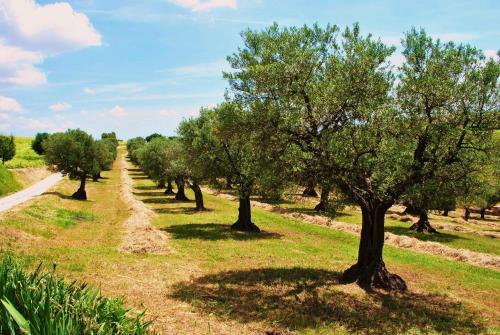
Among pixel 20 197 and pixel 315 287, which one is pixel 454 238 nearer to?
pixel 315 287

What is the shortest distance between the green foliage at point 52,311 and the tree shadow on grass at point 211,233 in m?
25.2

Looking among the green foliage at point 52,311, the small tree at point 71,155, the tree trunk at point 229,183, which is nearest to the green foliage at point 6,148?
the small tree at point 71,155

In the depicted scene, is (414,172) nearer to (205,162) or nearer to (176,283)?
(176,283)

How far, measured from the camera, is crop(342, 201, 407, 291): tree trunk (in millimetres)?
20703

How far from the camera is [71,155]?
6381cm

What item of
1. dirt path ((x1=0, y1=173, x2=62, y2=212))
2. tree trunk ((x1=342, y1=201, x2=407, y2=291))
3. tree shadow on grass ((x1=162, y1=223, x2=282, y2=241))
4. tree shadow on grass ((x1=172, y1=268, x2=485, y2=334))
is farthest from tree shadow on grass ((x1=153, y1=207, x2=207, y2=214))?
tree trunk ((x1=342, y1=201, x2=407, y2=291))

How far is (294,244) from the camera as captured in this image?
34.9 m

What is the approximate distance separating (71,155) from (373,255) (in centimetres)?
5497

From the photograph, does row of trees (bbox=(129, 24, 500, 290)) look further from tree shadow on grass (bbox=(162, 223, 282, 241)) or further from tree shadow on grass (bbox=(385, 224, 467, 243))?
tree shadow on grass (bbox=(385, 224, 467, 243))

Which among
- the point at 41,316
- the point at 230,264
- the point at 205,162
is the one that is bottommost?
the point at 230,264

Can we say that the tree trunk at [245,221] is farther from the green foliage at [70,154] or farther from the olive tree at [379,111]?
the green foliage at [70,154]

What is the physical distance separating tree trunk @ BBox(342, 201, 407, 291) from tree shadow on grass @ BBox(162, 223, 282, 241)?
15.8 metres

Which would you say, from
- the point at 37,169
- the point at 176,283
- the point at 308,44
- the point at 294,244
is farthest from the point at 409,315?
the point at 37,169

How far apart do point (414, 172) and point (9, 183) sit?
67.0 m
